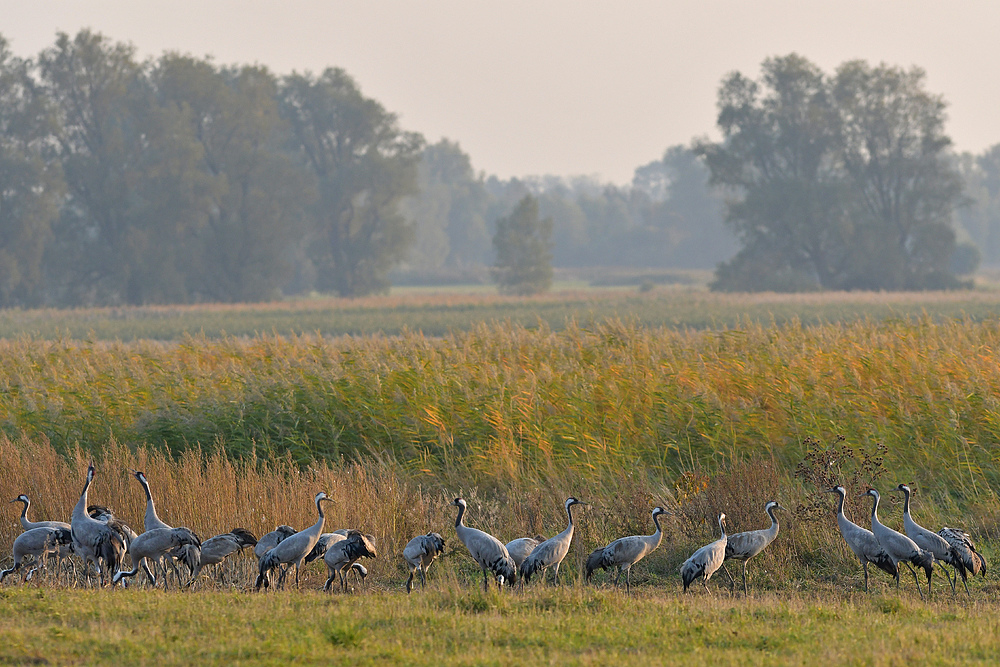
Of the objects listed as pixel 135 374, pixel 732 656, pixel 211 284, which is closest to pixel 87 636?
pixel 732 656

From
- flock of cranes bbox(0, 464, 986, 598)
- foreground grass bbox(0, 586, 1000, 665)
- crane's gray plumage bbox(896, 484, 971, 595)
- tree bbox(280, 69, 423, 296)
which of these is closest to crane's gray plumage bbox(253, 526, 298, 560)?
flock of cranes bbox(0, 464, 986, 598)

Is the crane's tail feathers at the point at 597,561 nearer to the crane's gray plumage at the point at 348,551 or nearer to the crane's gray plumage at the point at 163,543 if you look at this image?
the crane's gray plumage at the point at 348,551

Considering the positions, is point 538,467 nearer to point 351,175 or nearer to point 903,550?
point 903,550

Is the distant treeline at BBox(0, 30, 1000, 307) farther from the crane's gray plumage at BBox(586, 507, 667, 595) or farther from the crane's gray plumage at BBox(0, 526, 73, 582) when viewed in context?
the crane's gray plumage at BBox(586, 507, 667, 595)

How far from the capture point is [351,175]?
8056cm

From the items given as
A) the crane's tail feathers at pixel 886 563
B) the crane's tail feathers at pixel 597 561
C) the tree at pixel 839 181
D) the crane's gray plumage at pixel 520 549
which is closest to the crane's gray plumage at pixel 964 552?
the crane's tail feathers at pixel 886 563

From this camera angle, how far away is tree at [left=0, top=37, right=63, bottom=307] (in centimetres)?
6391

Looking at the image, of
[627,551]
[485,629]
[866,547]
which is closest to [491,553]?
[627,551]

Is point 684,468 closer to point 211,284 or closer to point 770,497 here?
point 770,497

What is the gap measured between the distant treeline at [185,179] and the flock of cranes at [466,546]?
2315 inches

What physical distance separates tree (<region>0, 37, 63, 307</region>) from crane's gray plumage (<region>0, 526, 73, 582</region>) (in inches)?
2289

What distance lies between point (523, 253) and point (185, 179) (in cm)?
2731

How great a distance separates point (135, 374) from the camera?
20.0 m

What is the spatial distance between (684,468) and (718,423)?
984 millimetres
